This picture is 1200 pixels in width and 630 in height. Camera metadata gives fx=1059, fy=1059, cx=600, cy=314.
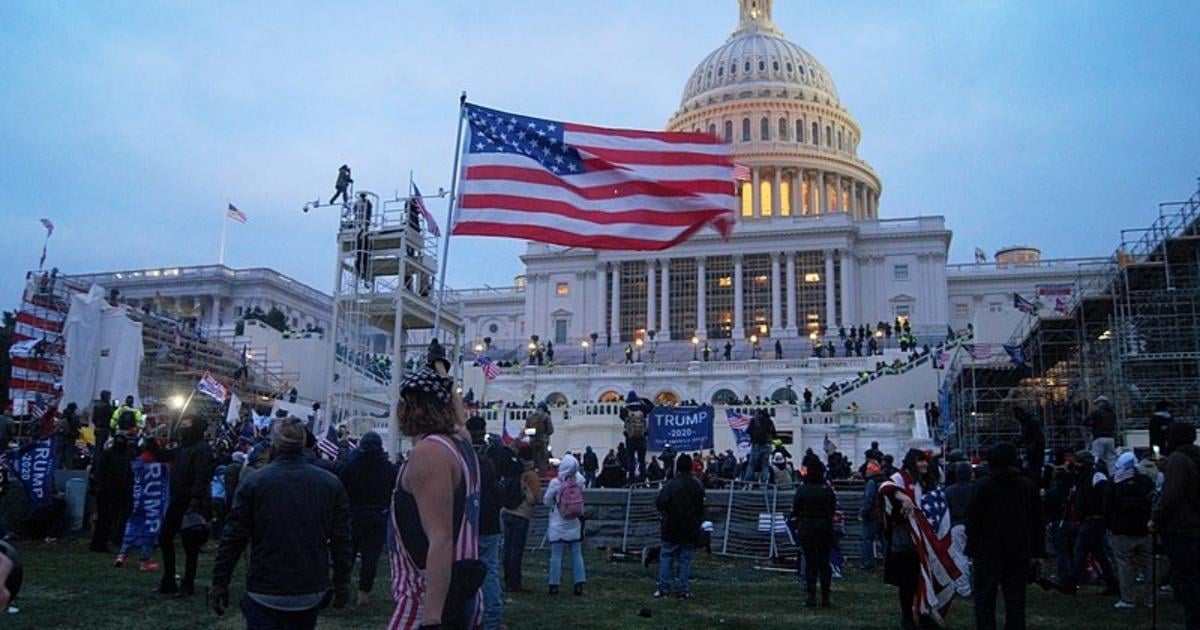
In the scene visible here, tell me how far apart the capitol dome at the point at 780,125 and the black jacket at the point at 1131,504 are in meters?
79.1

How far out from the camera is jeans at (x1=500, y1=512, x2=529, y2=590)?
13250mm

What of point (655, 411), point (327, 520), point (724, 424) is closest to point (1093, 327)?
point (724, 424)

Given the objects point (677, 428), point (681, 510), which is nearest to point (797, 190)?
point (677, 428)

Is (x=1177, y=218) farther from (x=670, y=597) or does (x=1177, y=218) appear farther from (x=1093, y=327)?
(x=670, y=597)

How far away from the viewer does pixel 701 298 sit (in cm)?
8019

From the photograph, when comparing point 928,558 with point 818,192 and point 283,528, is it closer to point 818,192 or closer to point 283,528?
point 283,528

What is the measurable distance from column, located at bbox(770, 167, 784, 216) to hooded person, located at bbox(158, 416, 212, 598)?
3428 inches

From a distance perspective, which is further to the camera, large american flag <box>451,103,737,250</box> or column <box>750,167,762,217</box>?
column <box>750,167,762,217</box>

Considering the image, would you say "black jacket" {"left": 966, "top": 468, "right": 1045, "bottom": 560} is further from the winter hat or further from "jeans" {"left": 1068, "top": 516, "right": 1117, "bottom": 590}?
the winter hat

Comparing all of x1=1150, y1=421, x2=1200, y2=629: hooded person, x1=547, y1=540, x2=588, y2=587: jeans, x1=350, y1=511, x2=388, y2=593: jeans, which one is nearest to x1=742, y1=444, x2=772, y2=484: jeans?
x1=547, y1=540, x2=588, y2=587: jeans

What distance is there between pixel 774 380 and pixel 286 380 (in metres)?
25.1

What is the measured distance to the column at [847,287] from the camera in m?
77.2

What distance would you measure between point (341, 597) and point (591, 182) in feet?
24.4

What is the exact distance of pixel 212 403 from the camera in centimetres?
4006
